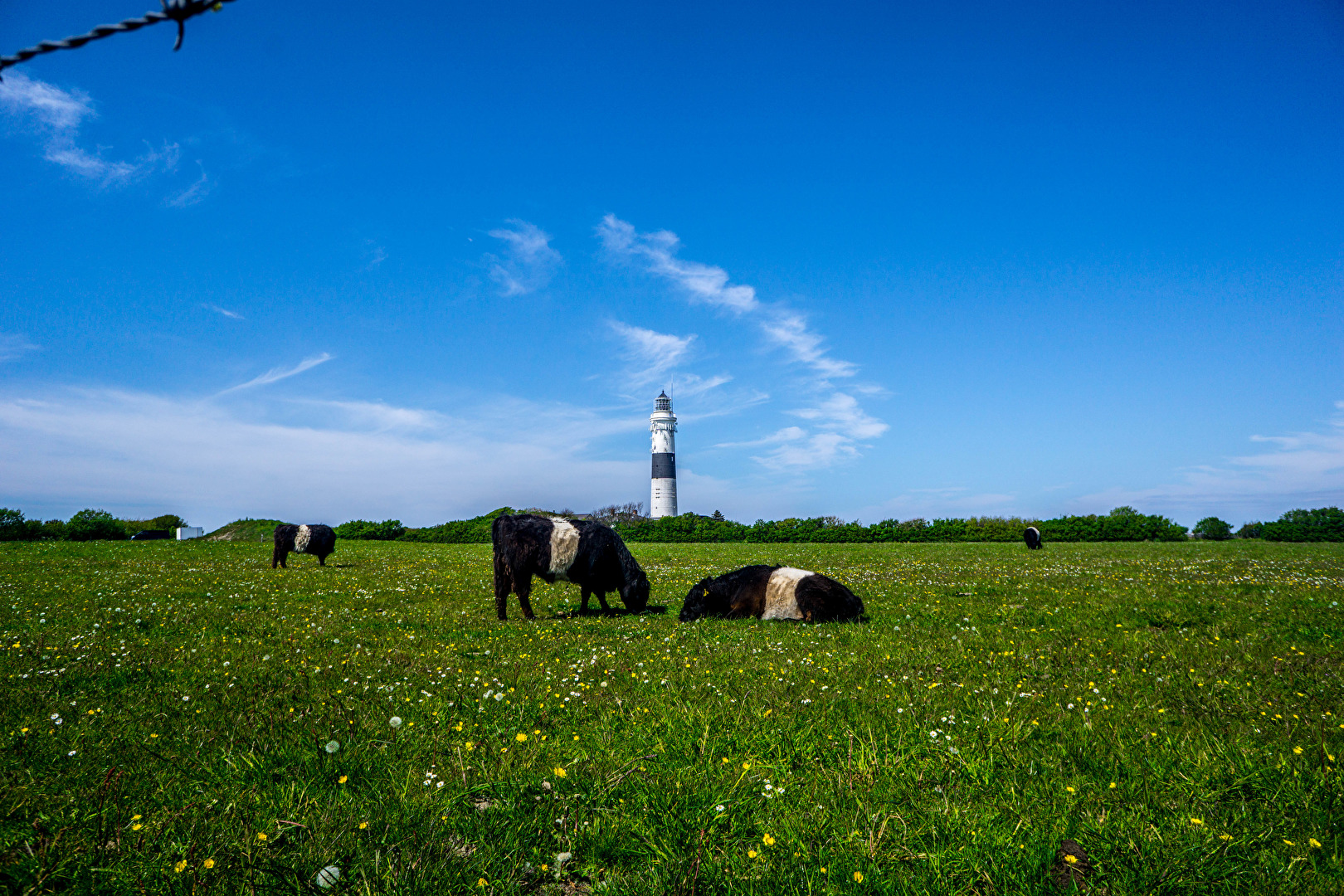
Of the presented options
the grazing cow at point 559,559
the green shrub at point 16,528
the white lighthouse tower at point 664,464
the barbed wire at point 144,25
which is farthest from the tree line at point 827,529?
the barbed wire at point 144,25

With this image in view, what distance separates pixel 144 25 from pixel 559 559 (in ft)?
38.3

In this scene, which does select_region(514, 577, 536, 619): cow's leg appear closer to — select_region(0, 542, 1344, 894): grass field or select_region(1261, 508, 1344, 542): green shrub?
select_region(0, 542, 1344, 894): grass field

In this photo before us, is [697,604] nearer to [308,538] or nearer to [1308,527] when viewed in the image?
[308,538]

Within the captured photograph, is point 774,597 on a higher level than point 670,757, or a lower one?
higher

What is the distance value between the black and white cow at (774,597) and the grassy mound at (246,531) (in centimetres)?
5304

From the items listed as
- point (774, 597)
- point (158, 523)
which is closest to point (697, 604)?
point (774, 597)

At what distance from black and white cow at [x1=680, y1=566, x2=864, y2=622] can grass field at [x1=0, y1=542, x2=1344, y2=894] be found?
1.00 m

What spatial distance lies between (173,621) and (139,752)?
8.04 meters

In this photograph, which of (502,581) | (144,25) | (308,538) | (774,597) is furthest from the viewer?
(308,538)

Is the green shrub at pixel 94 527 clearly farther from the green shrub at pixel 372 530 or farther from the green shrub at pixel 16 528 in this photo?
the green shrub at pixel 372 530

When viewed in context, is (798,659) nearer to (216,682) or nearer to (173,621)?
(216,682)

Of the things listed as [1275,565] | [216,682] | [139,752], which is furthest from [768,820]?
[1275,565]

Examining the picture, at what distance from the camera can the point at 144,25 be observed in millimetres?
1535

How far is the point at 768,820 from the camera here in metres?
4.16
